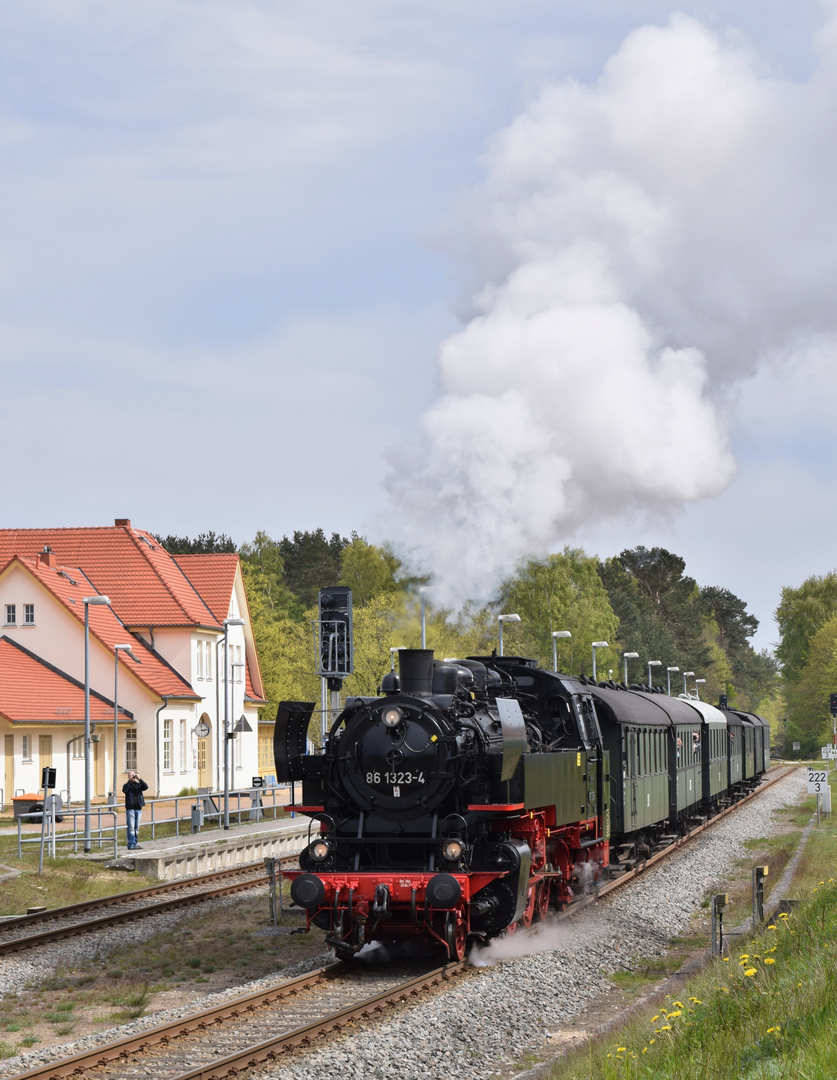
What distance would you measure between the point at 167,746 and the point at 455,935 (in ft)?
106

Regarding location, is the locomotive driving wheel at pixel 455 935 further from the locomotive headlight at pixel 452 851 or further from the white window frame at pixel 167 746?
the white window frame at pixel 167 746

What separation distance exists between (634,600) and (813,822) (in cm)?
7357

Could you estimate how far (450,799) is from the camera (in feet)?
43.4

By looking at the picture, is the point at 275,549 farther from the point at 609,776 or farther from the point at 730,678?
the point at 609,776

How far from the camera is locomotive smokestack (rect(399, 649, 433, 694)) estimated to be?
13.7m

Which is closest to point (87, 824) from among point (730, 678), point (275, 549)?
point (275, 549)

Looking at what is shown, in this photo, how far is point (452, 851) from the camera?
1272cm

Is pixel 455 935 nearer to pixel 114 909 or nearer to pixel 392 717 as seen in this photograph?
pixel 392 717

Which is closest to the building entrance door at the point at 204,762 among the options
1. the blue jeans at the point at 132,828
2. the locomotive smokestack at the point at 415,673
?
the blue jeans at the point at 132,828

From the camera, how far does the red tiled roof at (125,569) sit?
154 ft

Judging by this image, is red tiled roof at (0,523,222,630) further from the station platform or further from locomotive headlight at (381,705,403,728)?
locomotive headlight at (381,705,403,728)

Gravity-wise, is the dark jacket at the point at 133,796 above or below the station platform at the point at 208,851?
above

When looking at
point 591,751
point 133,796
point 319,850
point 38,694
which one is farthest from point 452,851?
point 38,694

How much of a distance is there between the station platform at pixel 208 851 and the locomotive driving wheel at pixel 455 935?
8405mm
